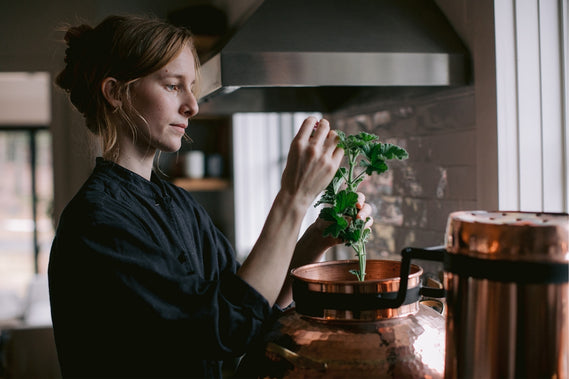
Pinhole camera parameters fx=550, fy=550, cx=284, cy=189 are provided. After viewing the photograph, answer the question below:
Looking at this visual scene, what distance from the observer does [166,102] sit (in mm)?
1056

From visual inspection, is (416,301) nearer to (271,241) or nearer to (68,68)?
(271,241)

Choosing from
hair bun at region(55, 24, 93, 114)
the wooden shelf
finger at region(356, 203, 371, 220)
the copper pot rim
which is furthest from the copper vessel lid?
the wooden shelf

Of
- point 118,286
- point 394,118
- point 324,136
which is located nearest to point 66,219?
point 118,286

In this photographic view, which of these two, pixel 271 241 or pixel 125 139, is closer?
pixel 271 241

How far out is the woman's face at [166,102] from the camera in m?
1.05

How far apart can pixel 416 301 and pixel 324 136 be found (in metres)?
0.29

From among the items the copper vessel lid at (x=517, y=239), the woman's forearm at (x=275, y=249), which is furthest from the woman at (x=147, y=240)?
A: the copper vessel lid at (x=517, y=239)

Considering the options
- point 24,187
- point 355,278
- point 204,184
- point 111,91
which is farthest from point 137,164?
point 24,187

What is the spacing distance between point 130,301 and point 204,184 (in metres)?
3.30

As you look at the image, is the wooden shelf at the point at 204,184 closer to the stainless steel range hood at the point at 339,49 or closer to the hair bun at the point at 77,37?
the stainless steel range hood at the point at 339,49

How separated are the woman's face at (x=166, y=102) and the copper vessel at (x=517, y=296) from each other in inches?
24.3

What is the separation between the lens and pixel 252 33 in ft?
3.84

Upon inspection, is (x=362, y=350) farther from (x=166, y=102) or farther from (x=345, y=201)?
(x=166, y=102)

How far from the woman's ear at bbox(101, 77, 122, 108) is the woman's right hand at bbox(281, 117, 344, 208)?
0.40 metres
